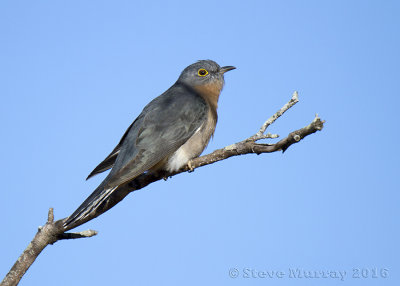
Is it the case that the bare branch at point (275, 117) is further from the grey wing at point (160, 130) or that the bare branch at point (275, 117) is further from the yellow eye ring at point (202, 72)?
the yellow eye ring at point (202, 72)

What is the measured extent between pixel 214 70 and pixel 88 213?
155 inches

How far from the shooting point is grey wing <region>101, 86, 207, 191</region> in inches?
230

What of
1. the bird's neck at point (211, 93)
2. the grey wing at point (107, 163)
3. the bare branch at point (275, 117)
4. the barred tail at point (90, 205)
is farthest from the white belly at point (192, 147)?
the bare branch at point (275, 117)

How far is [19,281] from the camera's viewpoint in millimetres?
4430

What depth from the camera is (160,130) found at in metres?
6.33

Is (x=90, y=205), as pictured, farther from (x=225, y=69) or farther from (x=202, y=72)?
(x=225, y=69)

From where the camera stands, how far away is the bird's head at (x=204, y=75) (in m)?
7.78

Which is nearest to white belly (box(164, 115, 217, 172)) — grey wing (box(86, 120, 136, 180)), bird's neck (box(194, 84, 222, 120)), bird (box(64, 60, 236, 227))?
bird (box(64, 60, 236, 227))

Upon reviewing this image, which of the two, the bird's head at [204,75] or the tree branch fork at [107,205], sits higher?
the bird's head at [204,75]

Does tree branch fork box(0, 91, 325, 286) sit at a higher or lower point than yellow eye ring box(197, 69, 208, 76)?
lower

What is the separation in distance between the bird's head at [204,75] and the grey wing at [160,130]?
690mm

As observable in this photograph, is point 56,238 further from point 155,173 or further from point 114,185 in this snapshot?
point 155,173

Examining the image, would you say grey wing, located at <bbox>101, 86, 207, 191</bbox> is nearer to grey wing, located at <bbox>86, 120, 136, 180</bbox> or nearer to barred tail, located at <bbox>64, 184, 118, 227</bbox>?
grey wing, located at <bbox>86, 120, 136, 180</bbox>

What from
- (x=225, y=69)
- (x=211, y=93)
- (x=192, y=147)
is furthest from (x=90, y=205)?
(x=225, y=69)
